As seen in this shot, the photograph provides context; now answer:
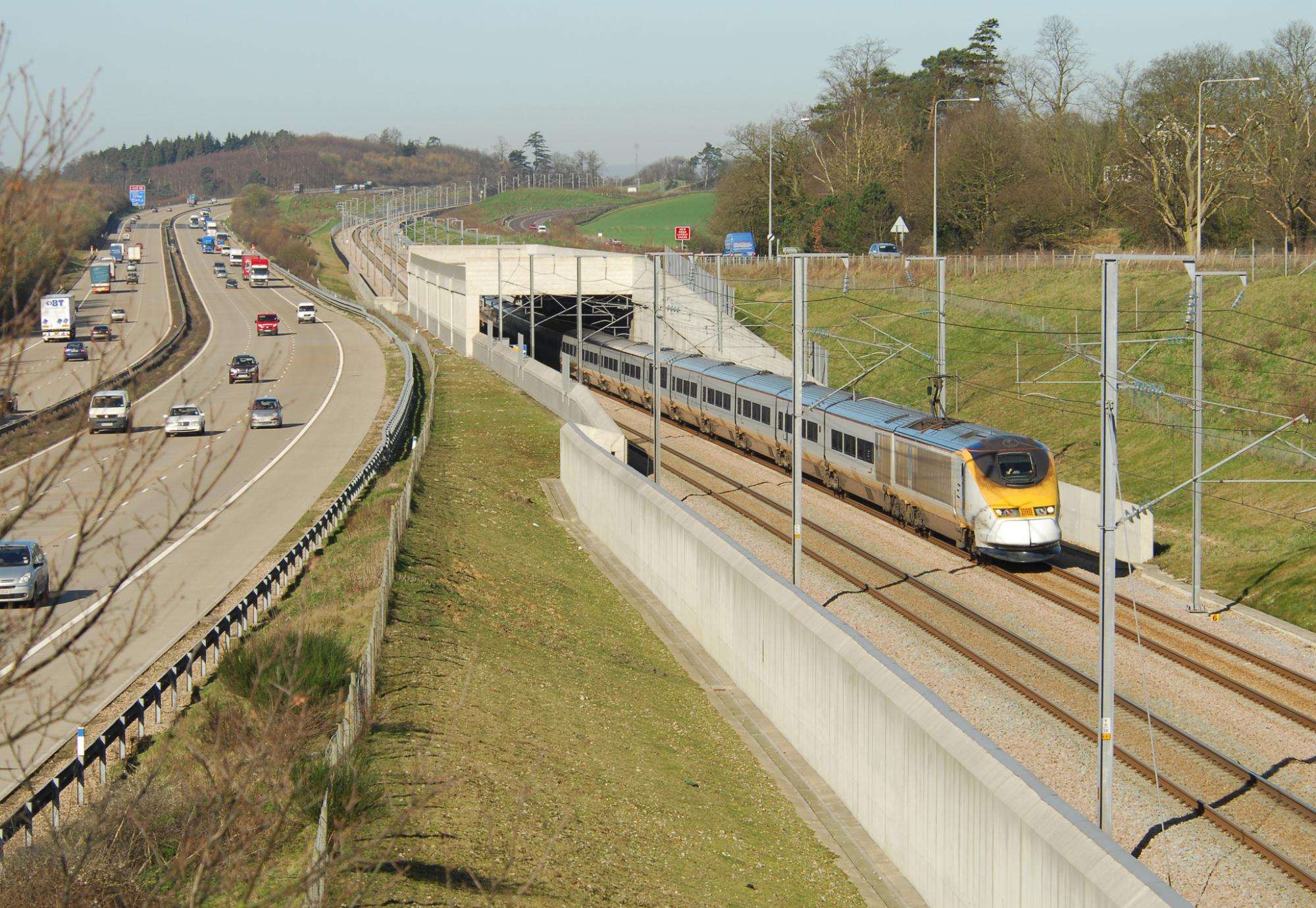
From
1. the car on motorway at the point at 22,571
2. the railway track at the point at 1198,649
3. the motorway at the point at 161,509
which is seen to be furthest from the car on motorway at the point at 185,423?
the railway track at the point at 1198,649

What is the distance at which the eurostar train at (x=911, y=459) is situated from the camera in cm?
2747

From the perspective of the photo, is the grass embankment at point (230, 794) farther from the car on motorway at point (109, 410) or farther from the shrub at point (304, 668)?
the car on motorway at point (109, 410)

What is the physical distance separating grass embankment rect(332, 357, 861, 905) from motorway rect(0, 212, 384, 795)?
248 cm

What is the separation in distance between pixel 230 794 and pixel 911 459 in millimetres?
24134

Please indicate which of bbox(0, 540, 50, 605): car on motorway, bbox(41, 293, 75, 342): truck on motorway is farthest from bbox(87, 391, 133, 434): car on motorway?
bbox(41, 293, 75, 342): truck on motorway

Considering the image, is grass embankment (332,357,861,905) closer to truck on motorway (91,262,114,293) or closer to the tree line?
the tree line

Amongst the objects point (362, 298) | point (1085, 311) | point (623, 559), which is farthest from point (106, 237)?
point (623, 559)

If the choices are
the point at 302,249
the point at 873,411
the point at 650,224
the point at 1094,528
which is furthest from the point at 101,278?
the point at 1094,528

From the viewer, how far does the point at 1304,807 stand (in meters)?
16.0

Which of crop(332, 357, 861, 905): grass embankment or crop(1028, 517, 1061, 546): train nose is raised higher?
crop(1028, 517, 1061, 546): train nose

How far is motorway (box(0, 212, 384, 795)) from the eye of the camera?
7465 mm

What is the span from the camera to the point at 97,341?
8.60 metres

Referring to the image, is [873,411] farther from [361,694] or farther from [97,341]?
[97,341]

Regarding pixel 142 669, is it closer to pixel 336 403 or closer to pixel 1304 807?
Answer: pixel 1304 807
